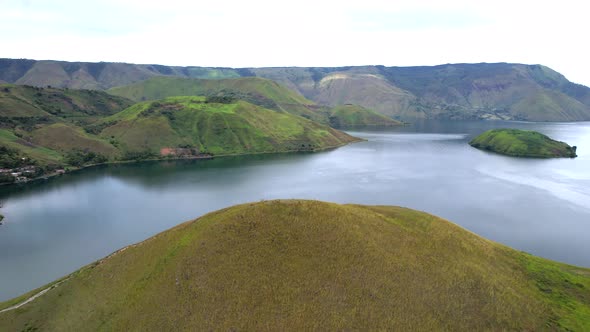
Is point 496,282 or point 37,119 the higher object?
point 37,119

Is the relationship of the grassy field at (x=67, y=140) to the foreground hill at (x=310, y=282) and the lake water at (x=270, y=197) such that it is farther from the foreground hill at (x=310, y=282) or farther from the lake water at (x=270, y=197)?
the foreground hill at (x=310, y=282)

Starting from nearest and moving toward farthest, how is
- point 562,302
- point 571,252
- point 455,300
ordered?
point 455,300 → point 562,302 → point 571,252

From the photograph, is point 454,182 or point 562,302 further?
point 454,182

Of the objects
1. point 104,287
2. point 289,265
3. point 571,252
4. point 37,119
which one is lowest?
point 571,252

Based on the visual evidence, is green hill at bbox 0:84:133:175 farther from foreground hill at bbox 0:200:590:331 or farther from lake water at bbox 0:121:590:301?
foreground hill at bbox 0:200:590:331

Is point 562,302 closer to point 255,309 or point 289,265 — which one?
point 289,265

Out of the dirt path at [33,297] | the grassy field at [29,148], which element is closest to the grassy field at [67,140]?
the grassy field at [29,148]

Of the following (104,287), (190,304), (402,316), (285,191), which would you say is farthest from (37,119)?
(402,316)

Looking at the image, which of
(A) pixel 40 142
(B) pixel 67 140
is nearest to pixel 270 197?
(B) pixel 67 140
